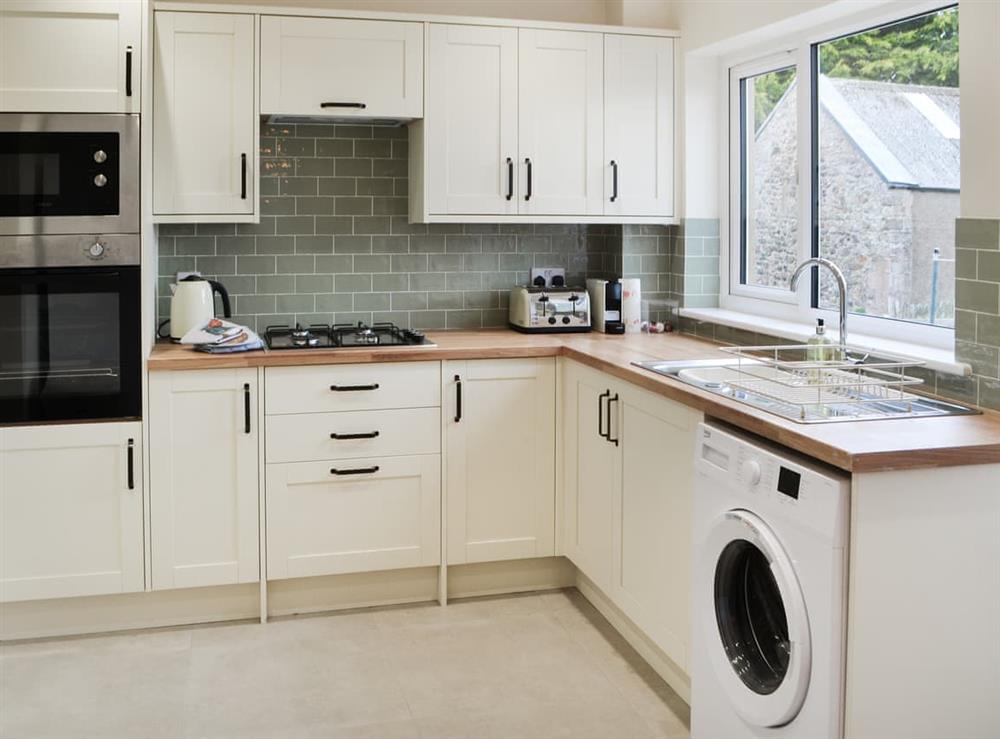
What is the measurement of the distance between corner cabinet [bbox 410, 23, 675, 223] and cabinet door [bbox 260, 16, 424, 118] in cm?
8

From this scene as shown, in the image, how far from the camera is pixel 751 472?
8.21 feet

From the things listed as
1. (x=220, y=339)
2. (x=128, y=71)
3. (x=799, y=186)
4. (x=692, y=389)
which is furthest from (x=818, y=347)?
(x=128, y=71)

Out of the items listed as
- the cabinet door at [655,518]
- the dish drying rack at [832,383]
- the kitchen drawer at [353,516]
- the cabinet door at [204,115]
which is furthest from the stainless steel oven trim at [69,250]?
the dish drying rack at [832,383]

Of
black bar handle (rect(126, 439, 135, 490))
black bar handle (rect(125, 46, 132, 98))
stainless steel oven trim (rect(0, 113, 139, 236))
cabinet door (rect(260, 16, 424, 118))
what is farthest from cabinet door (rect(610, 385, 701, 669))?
black bar handle (rect(125, 46, 132, 98))

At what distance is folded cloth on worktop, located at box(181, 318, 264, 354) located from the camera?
377cm

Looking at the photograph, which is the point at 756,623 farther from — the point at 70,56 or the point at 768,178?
the point at 70,56

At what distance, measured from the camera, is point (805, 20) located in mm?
3607

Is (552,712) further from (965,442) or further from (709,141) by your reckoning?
(709,141)

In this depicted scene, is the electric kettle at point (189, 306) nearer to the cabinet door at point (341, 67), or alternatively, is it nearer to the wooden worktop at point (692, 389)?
the wooden worktop at point (692, 389)

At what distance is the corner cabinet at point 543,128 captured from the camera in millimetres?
4145

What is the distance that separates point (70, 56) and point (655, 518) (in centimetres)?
230

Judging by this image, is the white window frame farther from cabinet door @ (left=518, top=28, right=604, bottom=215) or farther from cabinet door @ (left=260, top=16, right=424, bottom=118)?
cabinet door @ (left=260, top=16, right=424, bottom=118)

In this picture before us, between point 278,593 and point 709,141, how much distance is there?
7.82 feet

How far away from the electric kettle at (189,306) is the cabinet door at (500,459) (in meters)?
0.90
